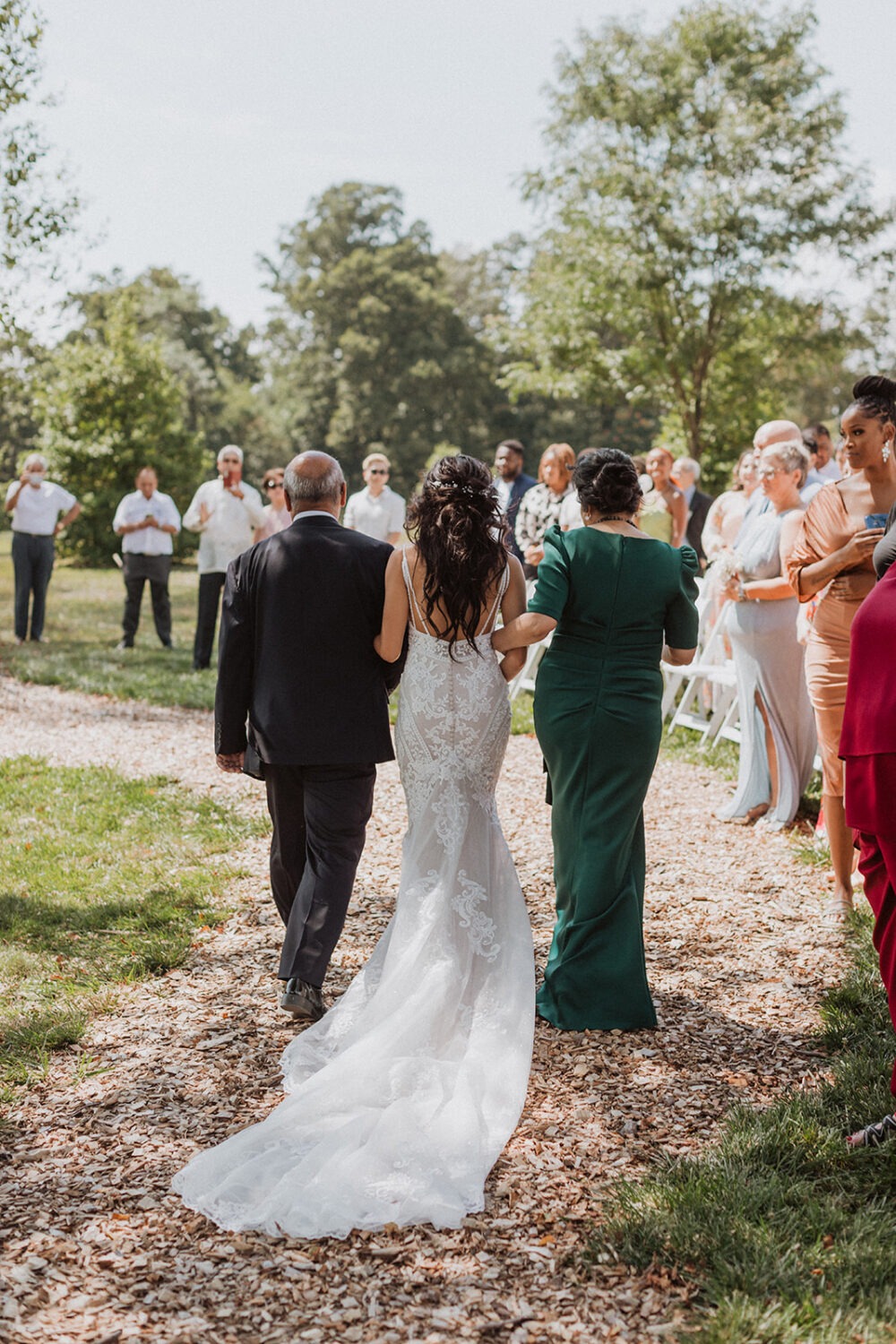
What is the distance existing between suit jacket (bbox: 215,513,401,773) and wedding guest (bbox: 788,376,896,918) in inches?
92.8

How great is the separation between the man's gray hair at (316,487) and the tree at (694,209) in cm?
2039

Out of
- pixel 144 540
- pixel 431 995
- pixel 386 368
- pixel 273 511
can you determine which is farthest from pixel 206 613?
pixel 386 368

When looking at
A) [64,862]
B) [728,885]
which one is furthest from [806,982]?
[64,862]

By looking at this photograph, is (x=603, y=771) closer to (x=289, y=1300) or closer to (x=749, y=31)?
(x=289, y=1300)

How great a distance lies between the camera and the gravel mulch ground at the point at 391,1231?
9.73ft

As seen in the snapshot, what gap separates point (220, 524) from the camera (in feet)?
44.1

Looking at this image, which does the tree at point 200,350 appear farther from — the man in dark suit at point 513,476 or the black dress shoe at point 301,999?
the black dress shoe at point 301,999

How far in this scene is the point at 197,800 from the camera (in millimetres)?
8344

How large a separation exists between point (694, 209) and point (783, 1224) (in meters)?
22.9

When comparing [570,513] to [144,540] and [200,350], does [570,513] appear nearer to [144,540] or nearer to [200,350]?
[144,540]

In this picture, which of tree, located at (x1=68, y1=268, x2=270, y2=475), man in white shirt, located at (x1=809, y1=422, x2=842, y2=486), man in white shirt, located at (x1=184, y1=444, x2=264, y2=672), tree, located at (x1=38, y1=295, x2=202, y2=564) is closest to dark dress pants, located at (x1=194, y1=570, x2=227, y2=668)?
man in white shirt, located at (x1=184, y1=444, x2=264, y2=672)

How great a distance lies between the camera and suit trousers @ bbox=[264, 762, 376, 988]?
4.67 m

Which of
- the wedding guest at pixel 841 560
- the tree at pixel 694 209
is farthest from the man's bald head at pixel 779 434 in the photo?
the tree at pixel 694 209

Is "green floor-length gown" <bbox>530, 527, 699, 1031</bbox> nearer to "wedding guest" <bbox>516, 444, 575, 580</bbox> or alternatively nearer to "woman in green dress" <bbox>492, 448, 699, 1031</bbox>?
"woman in green dress" <bbox>492, 448, 699, 1031</bbox>
